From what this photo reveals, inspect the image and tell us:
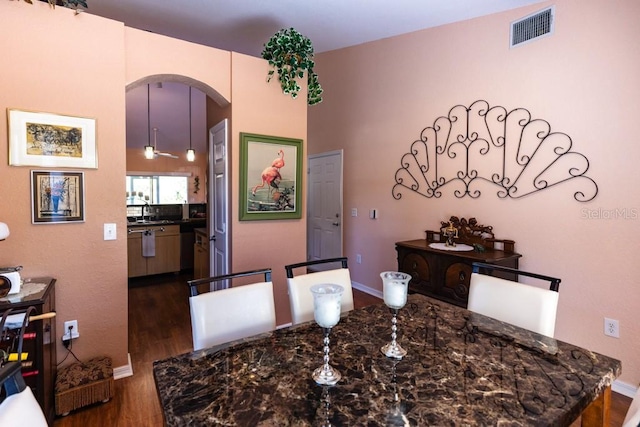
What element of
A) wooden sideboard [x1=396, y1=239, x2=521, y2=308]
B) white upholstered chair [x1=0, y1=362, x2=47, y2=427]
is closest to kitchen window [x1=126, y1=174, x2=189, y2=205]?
wooden sideboard [x1=396, y1=239, x2=521, y2=308]

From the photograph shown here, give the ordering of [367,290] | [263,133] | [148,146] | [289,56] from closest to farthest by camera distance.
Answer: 1. [289,56]
2. [263,133]
3. [367,290]
4. [148,146]

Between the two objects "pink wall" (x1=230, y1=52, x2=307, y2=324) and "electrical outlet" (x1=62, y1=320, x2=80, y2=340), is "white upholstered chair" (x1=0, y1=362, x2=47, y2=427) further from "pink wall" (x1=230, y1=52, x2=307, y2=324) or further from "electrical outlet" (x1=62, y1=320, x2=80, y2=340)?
"pink wall" (x1=230, y1=52, x2=307, y2=324)

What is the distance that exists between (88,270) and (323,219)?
11.2 feet

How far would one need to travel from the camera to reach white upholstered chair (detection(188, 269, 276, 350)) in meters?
1.40

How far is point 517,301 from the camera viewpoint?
162 cm

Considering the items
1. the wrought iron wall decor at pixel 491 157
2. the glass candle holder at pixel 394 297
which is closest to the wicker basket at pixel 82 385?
the glass candle holder at pixel 394 297

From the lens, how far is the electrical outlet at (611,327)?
2.32 metres

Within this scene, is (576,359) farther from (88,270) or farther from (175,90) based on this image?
(175,90)

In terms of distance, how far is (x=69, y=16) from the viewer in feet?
6.94

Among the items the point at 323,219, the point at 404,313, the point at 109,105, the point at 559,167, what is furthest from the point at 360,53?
the point at 404,313

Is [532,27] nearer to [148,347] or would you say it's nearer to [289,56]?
[289,56]

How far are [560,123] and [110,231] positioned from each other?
3.42 metres

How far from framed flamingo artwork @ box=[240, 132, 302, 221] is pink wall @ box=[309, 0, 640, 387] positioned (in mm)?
1383

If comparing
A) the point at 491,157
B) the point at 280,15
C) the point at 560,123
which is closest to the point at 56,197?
the point at 280,15
